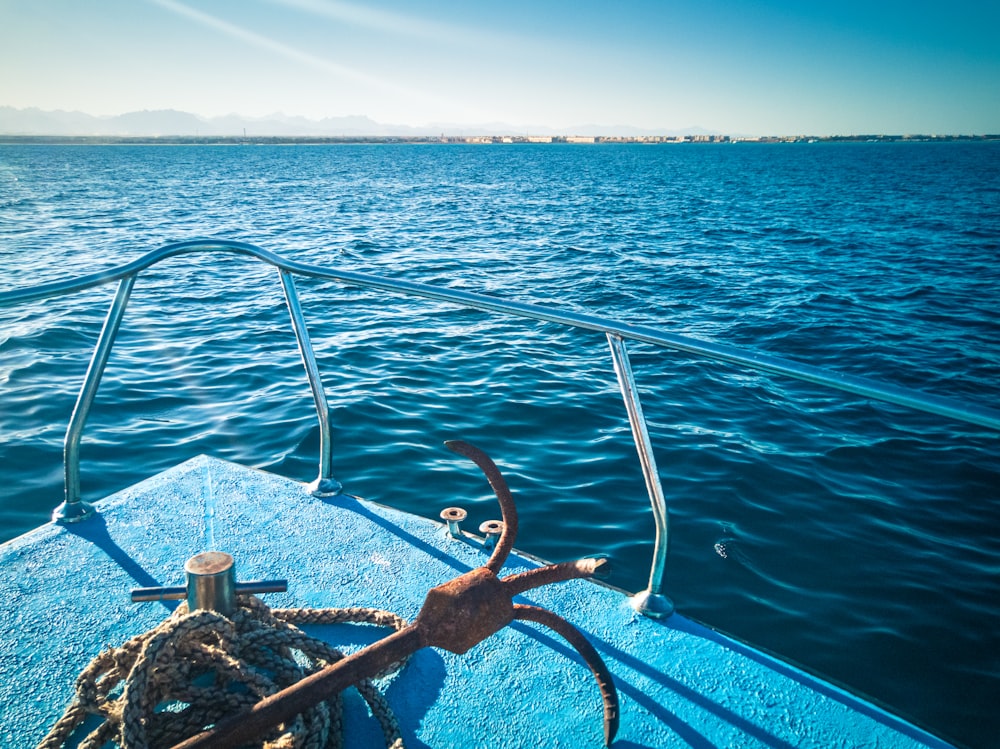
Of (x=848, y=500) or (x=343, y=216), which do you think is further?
(x=343, y=216)

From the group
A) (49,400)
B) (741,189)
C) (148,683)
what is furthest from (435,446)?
(741,189)

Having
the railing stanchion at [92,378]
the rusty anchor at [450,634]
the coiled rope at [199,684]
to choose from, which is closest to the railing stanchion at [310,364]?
the railing stanchion at [92,378]

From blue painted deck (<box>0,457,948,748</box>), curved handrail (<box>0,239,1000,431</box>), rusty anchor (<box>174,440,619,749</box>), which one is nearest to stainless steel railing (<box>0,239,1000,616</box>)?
curved handrail (<box>0,239,1000,431</box>)

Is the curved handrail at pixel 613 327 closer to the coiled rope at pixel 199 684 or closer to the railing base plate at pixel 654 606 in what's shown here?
the railing base plate at pixel 654 606

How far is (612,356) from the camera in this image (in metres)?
1.82

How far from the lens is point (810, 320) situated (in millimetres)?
10750

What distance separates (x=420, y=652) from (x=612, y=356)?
39.6 inches

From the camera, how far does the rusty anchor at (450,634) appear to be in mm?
994

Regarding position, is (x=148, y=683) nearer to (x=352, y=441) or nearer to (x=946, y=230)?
(x=352, y=441)

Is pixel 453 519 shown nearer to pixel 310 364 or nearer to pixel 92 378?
pixel 310 364

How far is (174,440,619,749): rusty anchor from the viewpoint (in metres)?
0.99

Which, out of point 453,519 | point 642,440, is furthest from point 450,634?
point 453,519

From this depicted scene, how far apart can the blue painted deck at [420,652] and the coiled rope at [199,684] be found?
6.5 inches

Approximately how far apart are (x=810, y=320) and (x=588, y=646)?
1091 cm
